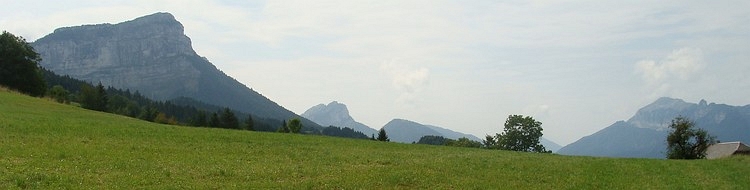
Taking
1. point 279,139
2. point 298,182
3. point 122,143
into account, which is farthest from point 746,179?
point 122,143

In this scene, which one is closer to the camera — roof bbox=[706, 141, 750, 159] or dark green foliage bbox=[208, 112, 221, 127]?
roof bbox=[706, 141, 750, 159]

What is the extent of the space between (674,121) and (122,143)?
96.0 meters

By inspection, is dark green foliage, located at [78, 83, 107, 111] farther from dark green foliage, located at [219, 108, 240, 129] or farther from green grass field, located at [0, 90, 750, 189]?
green grass field, located at [0, 90, 750, 189]

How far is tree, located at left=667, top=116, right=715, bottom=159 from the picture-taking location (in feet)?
318

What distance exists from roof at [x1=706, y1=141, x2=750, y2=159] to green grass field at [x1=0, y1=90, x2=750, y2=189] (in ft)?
154

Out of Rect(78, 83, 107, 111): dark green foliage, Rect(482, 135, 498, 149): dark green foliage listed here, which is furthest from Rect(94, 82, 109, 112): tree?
Rect(482, 135, 498, 149): dark green foliage

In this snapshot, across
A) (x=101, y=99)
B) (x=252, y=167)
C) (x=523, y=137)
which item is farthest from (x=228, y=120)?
(x=252, y=167)

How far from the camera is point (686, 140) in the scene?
9788 centimetres

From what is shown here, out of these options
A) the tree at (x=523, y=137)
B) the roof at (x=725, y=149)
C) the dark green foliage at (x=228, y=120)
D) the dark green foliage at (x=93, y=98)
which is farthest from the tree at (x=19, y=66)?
the roof at (x=725, y=149)

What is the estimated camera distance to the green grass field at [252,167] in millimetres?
23750

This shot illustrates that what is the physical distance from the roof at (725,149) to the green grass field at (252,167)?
46856 mm

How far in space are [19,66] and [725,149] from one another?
410 ft

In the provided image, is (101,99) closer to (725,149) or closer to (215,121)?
(215,121)

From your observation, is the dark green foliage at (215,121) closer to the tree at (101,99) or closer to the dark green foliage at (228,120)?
the dark green foliage at (228,120)
